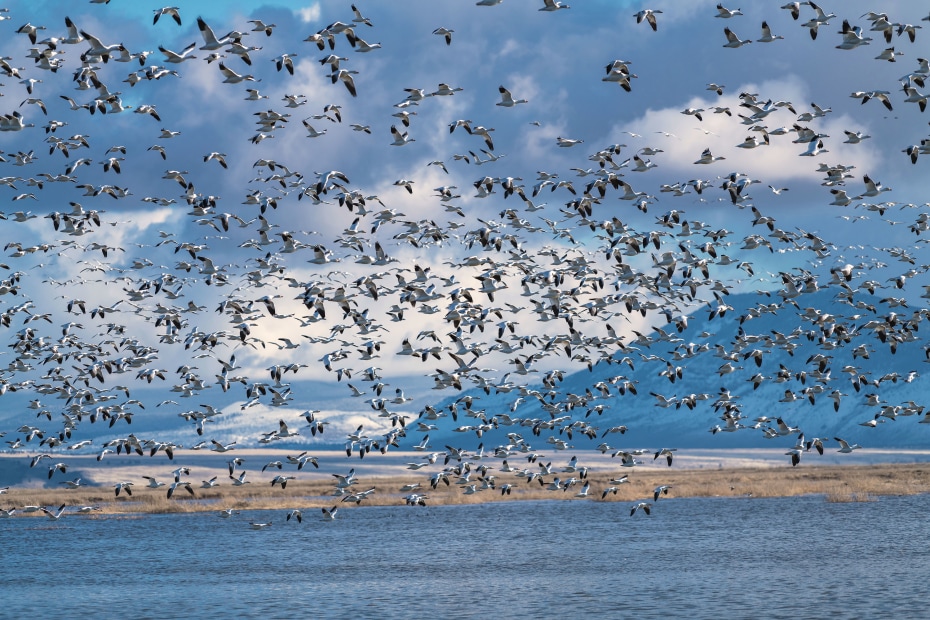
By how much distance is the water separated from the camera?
125ft

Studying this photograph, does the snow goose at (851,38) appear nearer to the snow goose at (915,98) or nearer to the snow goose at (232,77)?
the snow goose at (915,98)

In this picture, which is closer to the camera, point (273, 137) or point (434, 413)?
point (273, 137)

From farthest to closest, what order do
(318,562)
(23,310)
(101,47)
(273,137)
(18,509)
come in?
(18,509)
(318,562)
(23,310)
(273,137)
(101,47)

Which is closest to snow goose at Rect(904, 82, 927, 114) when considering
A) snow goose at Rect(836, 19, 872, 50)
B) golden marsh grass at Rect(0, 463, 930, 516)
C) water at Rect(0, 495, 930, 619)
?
snow goose at Rect(836, 19, 872, 50)

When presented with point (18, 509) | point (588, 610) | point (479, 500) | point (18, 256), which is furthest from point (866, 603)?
point (18, 509)

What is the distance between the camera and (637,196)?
45.8 metres

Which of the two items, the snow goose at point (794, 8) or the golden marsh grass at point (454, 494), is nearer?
the snow goose at point (794, 8)

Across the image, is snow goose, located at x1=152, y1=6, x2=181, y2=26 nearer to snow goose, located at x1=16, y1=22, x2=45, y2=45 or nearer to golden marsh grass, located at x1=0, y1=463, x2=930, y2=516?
snow goose, located at x1=16, y1=22, x2=45, y2=45

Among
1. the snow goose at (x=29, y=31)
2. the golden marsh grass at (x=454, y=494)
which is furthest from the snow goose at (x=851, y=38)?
the golden marsh grass at (x=454, y=494)

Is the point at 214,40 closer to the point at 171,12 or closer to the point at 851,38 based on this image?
the point at 171,12

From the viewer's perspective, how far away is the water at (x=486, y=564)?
38.1 m

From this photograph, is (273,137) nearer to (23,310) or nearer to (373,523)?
(23,310)

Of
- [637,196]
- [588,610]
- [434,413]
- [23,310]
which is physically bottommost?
[588,610]

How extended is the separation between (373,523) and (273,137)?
31.4 m
